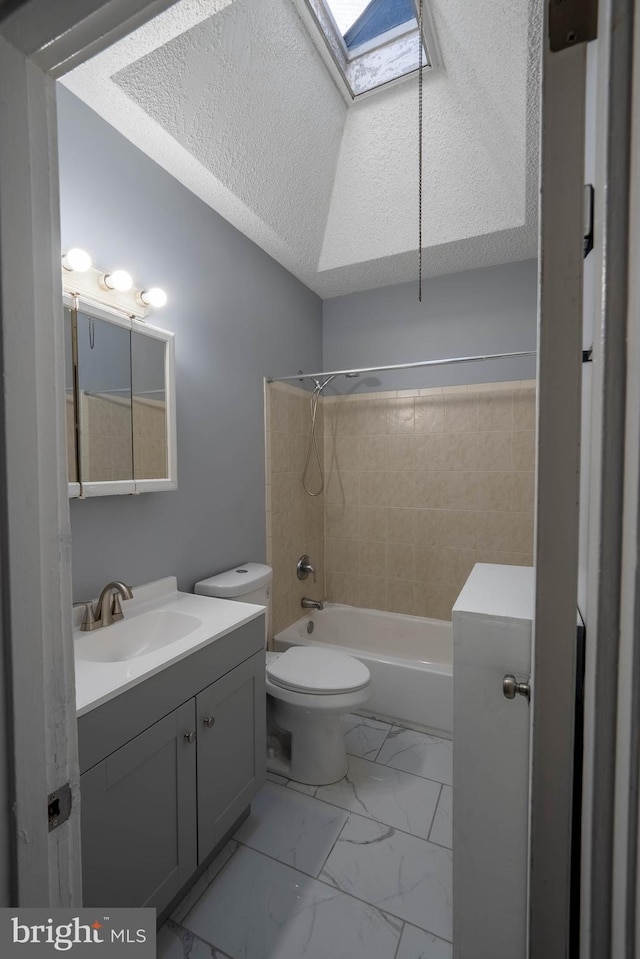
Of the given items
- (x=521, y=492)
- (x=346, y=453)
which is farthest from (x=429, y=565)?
(x=346, y=453)

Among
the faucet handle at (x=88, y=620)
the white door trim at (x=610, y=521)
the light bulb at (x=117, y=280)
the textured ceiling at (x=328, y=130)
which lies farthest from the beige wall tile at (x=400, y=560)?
the white door trim at (x=610, y=521)

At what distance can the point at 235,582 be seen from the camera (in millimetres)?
1917

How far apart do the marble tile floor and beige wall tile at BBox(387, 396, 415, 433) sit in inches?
74.4

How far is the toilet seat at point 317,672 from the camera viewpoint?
1800mm

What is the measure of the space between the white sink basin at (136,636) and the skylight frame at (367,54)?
2200 mm

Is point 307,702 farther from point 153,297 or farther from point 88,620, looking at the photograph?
point 153,297

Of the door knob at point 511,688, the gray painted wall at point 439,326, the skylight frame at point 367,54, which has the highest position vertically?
the skylight frame at point 367,54

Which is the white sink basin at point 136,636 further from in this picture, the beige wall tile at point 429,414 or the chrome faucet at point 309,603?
the beige wall tile at point 429,414

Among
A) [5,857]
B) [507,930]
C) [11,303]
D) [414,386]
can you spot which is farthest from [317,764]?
[414,386]

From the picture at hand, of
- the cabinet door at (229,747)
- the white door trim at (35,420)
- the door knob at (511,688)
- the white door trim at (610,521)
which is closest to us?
the white door trim at (610,521)

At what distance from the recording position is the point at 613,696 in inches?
12.6

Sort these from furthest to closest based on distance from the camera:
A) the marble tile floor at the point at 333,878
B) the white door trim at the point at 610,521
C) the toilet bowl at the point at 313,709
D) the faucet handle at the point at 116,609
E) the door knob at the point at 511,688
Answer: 1. the toilet bowl at the point at 313,709
2. the faucet handle at the point at 116,609
3. the marble tile floor at the point at 333,878
4. the door knob at the point at 511,688
5. the white door trim at the point at 610,521

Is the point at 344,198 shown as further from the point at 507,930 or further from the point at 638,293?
the point at 507,930

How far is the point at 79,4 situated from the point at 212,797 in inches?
72.3
